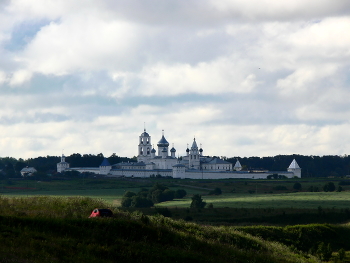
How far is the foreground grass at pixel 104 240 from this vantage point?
17.1 m

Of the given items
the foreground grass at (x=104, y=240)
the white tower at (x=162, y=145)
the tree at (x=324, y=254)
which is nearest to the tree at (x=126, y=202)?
the tree at (x=324, y=254)

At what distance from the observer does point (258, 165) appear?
554 feet

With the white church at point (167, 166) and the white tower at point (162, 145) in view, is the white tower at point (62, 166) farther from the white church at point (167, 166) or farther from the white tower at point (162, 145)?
the white tower at point (162, 145)

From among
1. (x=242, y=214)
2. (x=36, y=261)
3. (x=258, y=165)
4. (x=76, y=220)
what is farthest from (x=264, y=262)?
(x=258, y=165)

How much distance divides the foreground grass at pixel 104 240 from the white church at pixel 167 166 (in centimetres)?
9537

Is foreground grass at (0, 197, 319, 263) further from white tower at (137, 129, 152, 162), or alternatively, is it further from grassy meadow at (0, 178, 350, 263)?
white tower at (137, 129, 152, 162)

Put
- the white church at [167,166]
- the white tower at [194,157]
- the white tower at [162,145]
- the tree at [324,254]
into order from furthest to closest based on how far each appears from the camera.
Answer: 1. the white tower at [162,145]
2. the white tower at [194,157]
3. the white church at [167,166]
4. the tree at [324,254]

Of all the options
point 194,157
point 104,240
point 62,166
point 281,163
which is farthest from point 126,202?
point 281,163

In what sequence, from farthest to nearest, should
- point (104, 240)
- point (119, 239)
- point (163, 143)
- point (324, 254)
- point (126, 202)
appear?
point (163, 143) → point (126, 202) → point (324, 254) → point (119, 239) → point (104, 240)

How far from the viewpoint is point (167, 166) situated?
133m

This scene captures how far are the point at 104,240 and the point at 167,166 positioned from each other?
375ft

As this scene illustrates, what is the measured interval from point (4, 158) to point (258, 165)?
77154mm

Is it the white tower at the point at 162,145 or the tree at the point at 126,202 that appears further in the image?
the white tower at the point at 162,145

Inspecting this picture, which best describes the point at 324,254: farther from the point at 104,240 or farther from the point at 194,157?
the point at 194,157
